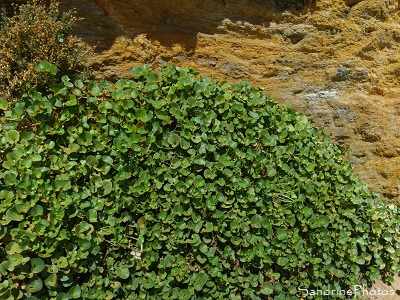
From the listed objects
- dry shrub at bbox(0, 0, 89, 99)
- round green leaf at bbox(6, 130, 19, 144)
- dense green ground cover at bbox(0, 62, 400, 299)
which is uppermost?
dry shrub at bbox(0, 0, 89, 99)

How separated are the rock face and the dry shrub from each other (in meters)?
0.88

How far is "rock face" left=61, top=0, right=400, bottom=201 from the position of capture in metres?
3.79

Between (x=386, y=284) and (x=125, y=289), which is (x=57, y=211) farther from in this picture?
(x=386, y=284)

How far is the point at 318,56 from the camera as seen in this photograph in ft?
13.5

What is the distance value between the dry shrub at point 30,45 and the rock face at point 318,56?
0.88 m

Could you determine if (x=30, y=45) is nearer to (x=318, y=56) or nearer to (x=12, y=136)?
(x=12, y=136)

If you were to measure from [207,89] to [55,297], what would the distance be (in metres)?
1.60

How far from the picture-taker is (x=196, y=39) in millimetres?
3783

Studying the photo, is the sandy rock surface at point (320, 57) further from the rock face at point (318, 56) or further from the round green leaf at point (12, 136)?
the round green leaf at point (12, 136)

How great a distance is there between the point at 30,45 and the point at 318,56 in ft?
8.94

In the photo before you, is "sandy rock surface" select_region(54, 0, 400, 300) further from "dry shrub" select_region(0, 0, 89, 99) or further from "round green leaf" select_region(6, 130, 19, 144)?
"round green leaf" select_region(6, 130, 19, 144)

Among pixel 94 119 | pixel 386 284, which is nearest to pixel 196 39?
pixel 94 119

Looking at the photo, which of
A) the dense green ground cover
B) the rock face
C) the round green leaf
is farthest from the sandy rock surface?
the round green leaf

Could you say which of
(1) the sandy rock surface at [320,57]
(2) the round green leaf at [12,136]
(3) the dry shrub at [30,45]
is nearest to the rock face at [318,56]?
(1) the sandy rock surface at [320,57]
